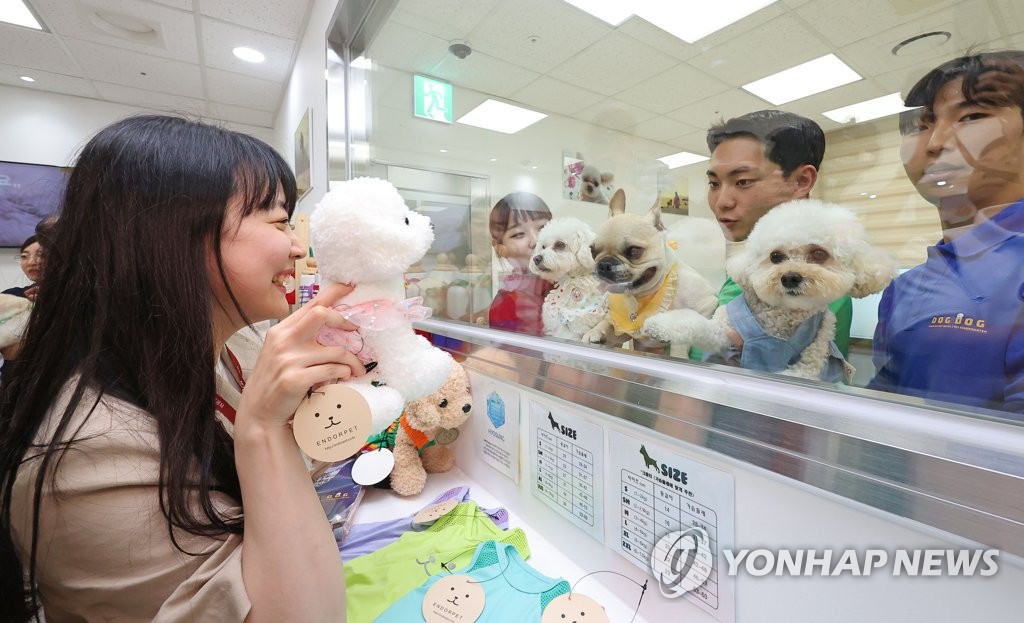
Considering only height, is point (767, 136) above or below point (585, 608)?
above

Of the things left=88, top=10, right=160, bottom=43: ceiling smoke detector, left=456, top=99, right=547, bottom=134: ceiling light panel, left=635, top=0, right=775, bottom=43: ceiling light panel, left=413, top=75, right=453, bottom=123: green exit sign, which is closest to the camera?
left=635, top=0, right=775, bottom=43: ceiling light panel

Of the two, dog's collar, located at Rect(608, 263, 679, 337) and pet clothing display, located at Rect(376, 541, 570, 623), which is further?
dog's collar, located at Rect(608, 263, 679, 337)

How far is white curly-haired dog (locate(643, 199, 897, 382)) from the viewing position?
0.55 meters

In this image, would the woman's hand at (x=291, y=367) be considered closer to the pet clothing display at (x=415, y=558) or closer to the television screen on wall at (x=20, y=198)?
the pet clothing display at (x=415, y=558)

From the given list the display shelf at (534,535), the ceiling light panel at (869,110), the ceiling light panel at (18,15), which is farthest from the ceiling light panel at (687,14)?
the ceiling light panel at (18,15)

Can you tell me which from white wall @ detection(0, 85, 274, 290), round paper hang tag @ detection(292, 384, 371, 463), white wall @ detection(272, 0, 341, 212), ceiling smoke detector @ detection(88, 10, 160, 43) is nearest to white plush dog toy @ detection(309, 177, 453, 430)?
round paper hang tag @ detection(292, 384, 371, 463)

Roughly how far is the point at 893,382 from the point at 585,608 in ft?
1.81

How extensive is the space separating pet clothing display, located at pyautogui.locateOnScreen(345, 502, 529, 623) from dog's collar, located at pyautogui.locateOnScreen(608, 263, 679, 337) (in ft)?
1.67

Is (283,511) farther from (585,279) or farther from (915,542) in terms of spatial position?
(585,279)

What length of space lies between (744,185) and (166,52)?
4.27 meters

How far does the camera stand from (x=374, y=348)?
58cm

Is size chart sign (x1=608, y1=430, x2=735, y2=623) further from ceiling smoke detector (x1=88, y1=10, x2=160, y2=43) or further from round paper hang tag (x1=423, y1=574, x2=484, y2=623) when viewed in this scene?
ceiling smoke detector (x1=88, y1=10, x2=160, y2=43)

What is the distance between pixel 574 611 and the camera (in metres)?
0.68

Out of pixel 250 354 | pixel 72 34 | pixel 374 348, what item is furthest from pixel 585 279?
pixel 72 34
